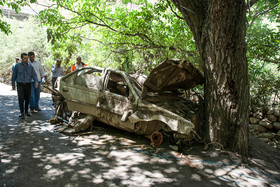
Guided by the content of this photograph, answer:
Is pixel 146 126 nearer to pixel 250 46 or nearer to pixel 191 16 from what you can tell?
pixel 191 16

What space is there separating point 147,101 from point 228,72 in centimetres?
186

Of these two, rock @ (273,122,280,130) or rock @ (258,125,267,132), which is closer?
rock @ (273,122,280,130)

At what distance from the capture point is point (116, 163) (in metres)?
3.67

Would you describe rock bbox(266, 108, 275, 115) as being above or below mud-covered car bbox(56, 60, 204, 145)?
below

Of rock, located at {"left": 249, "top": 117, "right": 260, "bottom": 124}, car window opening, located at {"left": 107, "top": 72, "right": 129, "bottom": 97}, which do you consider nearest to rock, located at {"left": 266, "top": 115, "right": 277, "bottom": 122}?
rock, located at {"left": 249, "top": 117, "right": 260, "bottom": 124}

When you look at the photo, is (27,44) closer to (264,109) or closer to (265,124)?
(264,109)

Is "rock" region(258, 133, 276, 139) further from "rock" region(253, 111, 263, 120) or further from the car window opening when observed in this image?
the car window opening

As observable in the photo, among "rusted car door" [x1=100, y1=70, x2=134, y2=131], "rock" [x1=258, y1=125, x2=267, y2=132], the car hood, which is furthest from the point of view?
"rock" [x1=258, y1=125, x2=267, y2=132]

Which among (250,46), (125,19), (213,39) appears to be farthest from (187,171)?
(125,19)

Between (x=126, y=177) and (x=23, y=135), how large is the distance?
305 centimetres

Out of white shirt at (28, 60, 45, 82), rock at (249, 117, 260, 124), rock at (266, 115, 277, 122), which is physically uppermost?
white shirt at (28, 60, 45, 82)

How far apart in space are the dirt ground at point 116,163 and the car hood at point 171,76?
1396 mm

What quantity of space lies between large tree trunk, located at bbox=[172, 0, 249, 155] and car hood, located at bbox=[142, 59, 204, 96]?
18.9 inches

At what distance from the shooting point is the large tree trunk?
13.8 ft
